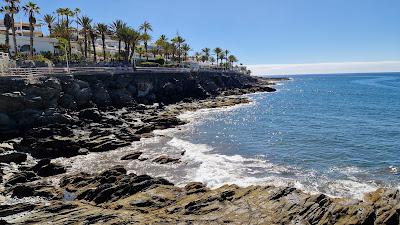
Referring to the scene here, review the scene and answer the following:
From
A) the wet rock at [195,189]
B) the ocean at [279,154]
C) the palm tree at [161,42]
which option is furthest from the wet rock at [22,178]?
the palm tree at [161,42]

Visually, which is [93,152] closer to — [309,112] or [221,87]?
[309,112]

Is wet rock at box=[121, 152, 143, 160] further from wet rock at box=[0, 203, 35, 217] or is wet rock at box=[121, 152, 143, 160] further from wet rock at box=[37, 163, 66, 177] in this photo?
wet rock at box=[0, 203, 35, 217]

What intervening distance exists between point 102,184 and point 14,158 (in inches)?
469

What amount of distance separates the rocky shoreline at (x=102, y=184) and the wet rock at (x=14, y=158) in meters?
0.07

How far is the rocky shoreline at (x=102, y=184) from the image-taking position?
1803cm

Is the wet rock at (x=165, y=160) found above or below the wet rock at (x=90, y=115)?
below

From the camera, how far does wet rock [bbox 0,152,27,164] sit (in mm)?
31725

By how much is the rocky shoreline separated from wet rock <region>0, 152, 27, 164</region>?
0.07 metres

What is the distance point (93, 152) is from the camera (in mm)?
36531

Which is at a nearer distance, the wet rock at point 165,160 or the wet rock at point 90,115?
the wet rock at point 165,160

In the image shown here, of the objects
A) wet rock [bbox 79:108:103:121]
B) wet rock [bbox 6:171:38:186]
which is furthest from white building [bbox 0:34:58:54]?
wet rock [bbox 6:171:38:186]

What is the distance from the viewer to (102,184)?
24.5m

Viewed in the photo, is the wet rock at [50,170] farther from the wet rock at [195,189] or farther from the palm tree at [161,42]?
the palm tree at [161,42]

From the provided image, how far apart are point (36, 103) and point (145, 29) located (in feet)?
233
